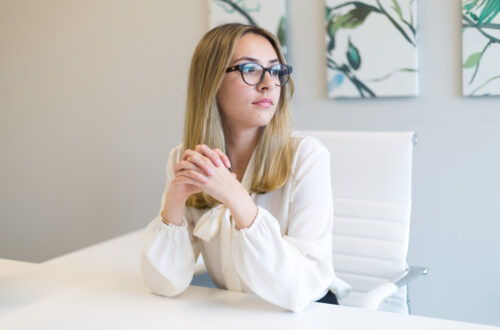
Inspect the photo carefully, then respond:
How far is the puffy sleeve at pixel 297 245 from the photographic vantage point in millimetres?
1269

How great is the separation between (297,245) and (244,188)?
0.59 feet

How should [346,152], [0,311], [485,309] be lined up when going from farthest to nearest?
[485,309], [346,152], [0,311]

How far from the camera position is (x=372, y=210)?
1.79m

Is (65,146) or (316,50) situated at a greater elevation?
(316,50)

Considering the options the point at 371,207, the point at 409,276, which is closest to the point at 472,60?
the point at 371,207

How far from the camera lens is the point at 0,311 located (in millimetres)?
1333

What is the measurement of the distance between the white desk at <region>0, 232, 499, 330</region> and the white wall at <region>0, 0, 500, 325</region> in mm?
1451

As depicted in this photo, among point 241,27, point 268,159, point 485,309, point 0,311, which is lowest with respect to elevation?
point 485,309

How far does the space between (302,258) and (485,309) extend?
4.88 feet

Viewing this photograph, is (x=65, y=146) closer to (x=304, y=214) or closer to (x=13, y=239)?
(x=13, y=239)

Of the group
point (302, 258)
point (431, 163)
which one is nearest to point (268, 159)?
point (302, 258)

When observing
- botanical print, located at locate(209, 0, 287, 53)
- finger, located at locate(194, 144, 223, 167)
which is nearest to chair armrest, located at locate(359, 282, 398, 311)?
finger, located at locate(194, 144, 223, 167)

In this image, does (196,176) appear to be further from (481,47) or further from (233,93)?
(481,47)

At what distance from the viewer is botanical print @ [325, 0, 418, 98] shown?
251 cm
